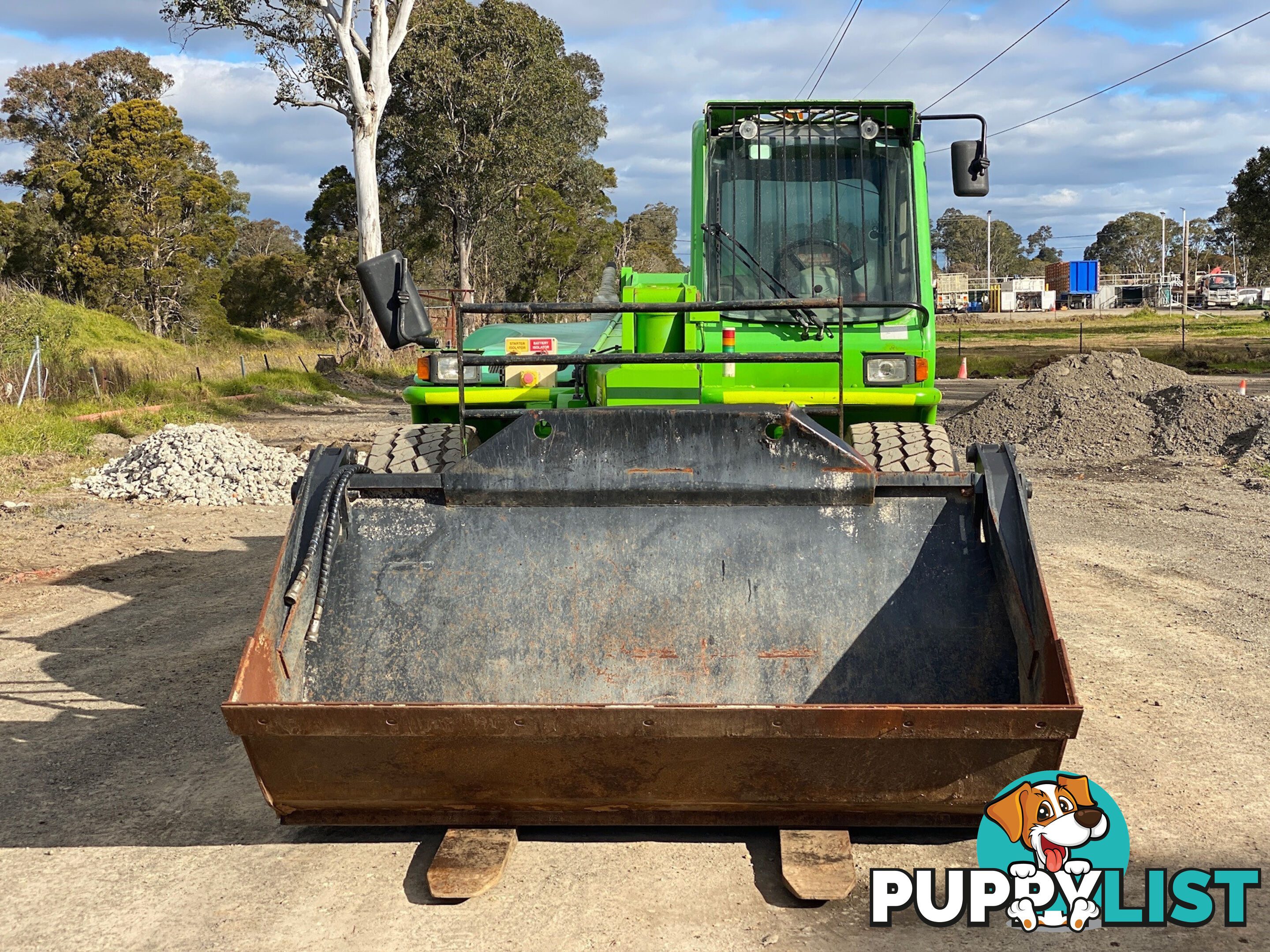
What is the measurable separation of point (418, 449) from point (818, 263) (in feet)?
8.30

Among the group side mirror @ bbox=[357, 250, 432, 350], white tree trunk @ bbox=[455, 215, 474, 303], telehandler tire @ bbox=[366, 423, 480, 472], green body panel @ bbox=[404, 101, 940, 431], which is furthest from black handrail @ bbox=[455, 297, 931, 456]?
white tree trunk @ bbox=[455, 215, 474, 303]

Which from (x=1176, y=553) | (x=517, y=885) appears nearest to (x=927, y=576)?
(x=517, y=885)

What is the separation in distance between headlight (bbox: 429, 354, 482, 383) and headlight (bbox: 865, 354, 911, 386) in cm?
205

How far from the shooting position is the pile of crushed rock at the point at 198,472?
12242mm

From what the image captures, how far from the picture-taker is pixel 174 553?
977 cm

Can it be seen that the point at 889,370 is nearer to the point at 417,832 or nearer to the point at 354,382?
the point at 417,832

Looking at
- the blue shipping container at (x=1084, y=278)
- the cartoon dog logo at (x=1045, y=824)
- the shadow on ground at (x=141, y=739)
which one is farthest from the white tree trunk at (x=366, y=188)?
the blue shipping container at (x=1084, y=278)

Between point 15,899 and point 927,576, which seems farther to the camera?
point 927,576

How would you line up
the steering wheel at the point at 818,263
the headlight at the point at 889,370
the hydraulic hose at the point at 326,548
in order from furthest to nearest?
the steering wheel at the point at 818,263, the headlight at the point at 889,370, the hydraulic hose at the point at 326,548

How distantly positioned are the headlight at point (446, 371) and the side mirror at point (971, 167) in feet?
9.54

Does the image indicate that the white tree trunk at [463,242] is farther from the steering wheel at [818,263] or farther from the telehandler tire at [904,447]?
the telehandler tire at [904,447]

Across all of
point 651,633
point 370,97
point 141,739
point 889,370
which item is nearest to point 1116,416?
point 889,370

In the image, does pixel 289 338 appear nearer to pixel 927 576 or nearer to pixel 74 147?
pixel 74 147

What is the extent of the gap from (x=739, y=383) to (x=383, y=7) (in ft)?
74.0
